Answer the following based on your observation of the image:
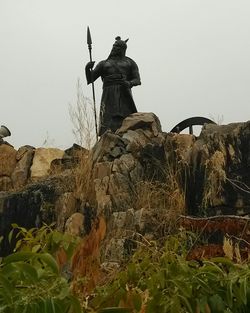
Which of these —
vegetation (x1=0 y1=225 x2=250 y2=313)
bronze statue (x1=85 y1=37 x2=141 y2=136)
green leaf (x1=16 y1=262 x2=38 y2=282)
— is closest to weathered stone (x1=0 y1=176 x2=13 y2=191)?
bronze statue (x1=85 y1=37 x2=141 y2=136)

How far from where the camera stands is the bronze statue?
10055 millimetres

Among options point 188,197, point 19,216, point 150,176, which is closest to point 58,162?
point 19,216

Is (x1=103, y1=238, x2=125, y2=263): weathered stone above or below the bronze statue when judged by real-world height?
below

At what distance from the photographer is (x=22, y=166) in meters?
9.77

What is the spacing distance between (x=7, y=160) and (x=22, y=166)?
27 cm

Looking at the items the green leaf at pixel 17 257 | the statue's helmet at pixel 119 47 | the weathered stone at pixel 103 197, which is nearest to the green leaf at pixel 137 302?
the green leaf at pixel 17 257

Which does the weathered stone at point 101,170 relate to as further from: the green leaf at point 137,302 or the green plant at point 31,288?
the green plant at point 31,288

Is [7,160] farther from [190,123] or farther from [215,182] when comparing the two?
[215,182]

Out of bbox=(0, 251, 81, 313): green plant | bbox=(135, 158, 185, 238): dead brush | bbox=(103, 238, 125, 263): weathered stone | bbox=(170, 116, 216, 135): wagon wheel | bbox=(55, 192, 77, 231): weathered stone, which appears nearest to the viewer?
bbox=(0, 251, 81, 313): green plant

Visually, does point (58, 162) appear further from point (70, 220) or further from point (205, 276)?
point (205, 276)

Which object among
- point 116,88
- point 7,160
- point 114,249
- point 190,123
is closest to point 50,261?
point 114,249

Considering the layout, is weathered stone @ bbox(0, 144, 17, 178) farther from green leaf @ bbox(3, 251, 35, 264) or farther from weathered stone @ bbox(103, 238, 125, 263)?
green leaf @ bbox(3, 251, 35, 264)

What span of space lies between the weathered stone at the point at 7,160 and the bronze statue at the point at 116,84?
4.77ft

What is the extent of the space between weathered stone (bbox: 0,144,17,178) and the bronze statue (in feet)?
4.77
